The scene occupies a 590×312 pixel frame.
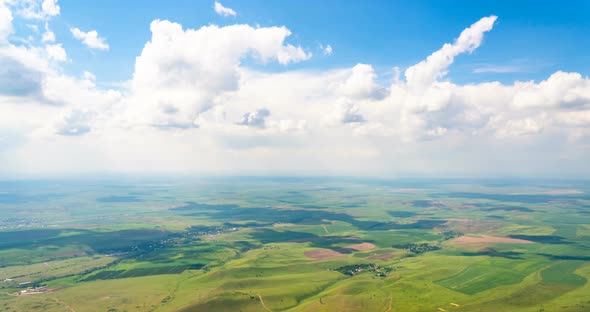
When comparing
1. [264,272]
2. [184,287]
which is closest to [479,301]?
[264,272]

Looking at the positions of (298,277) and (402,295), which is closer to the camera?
(402,295)

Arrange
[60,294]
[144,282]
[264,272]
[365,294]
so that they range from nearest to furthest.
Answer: [365,294], [60,294], [144,282], [264,272]

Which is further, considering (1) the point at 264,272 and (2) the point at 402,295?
(1) the point at 264,272

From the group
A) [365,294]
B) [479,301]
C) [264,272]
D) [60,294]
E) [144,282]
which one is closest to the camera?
[479,301]

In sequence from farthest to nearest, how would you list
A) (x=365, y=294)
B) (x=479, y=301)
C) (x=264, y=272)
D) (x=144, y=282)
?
(x=264, y=272) < (x=144, y=282) < (x=365, y=294) < (x=479, y=301)

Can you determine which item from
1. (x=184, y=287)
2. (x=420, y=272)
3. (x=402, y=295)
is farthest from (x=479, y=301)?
(x=184, y=287)

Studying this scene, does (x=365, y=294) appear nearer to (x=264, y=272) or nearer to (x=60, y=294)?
(x=264, y=272)

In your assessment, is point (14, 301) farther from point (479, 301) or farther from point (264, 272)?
point (479, 301)

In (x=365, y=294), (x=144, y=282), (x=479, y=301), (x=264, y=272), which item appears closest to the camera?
(x=479, y=301)
